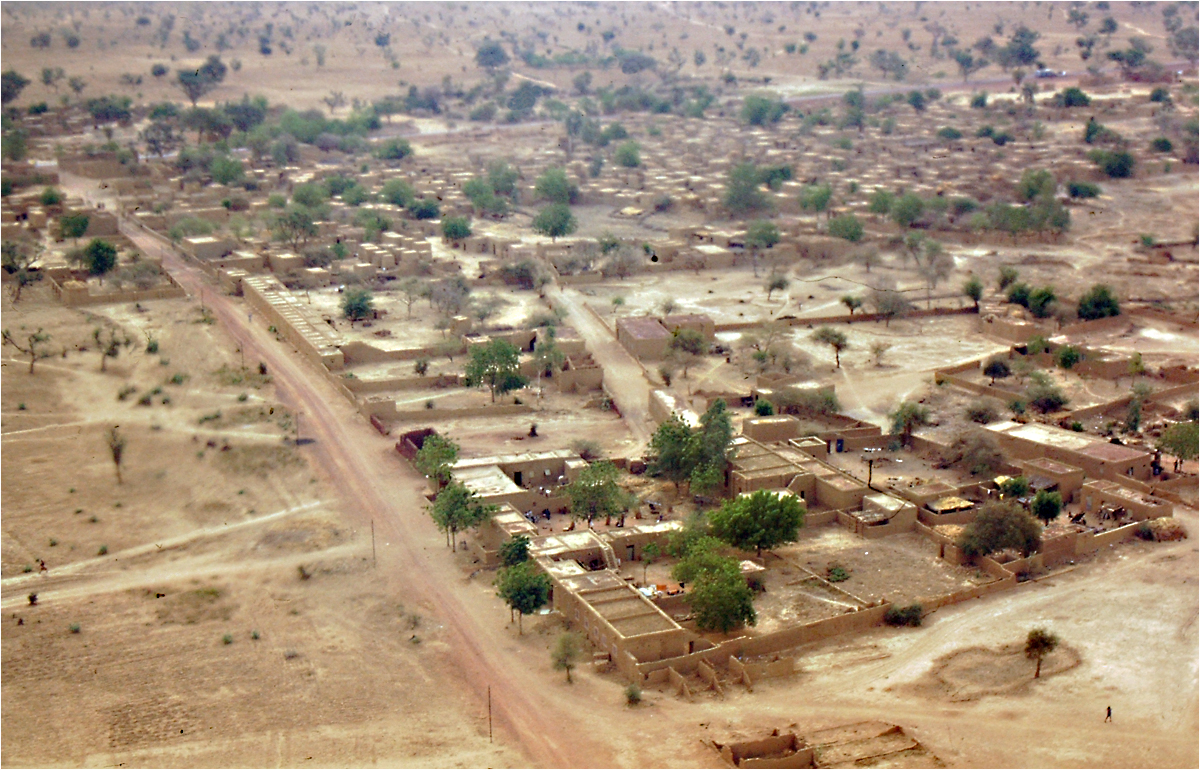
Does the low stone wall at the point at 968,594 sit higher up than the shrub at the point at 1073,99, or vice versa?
the low stone wall at the point at 968,594

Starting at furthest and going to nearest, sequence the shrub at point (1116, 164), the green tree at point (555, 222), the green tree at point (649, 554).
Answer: the shrub at point (1116, 164)
the green tree at point (555, 222)
the green tree at point (649, 554)

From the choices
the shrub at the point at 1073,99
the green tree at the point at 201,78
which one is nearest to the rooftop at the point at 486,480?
the green tree at the point at 201,78

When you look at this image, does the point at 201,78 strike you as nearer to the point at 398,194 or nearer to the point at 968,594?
the point at 398,194

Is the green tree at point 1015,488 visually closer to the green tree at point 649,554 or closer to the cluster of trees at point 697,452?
the cluster of trees at point 697,452

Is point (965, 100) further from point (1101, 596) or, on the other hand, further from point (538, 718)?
point (538, 718)

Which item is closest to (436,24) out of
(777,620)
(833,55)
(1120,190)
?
(833,55)
